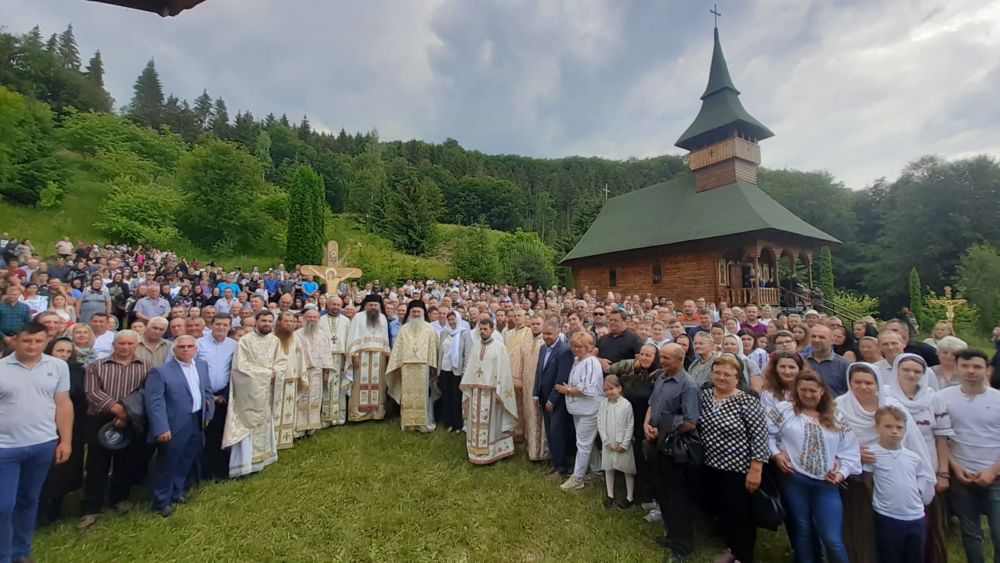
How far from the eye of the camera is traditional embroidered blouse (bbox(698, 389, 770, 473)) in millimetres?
3389

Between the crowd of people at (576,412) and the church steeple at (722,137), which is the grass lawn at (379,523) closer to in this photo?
the crowd of people at (576,412)

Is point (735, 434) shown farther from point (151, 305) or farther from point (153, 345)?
point (151, 305)

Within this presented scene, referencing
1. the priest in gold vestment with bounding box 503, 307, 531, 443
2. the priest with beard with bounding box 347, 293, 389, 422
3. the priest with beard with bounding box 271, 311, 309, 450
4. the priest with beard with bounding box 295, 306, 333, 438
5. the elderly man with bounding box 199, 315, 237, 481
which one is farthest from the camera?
the priest with beard with bounding box 347, 293, 389, 422

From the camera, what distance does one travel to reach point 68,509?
4.36 metres

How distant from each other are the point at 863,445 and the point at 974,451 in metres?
0.85

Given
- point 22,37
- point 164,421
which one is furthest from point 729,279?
point 22,37

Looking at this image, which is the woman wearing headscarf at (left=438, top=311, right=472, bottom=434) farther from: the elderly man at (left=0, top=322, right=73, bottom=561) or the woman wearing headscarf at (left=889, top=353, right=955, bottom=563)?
the woman wearing headscarf at (left=889, top=353, right=955, bottom=563)

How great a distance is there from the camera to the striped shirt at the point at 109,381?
13.3 ft

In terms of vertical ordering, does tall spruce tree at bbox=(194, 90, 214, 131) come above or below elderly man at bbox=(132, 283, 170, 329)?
above

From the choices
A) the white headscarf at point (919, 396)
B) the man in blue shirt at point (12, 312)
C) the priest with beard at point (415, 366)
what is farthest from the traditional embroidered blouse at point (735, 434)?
the man in blue shirt at point (12, 312)

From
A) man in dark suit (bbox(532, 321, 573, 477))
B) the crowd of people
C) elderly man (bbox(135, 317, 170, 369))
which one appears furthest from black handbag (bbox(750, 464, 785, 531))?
elderly man (bbox(135, 317, 170, 369))

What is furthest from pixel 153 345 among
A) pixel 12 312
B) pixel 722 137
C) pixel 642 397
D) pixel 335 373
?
pixel 722 137

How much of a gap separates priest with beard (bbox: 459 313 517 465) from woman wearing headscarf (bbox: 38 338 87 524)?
3851 mm

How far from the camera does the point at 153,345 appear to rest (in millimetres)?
4848
